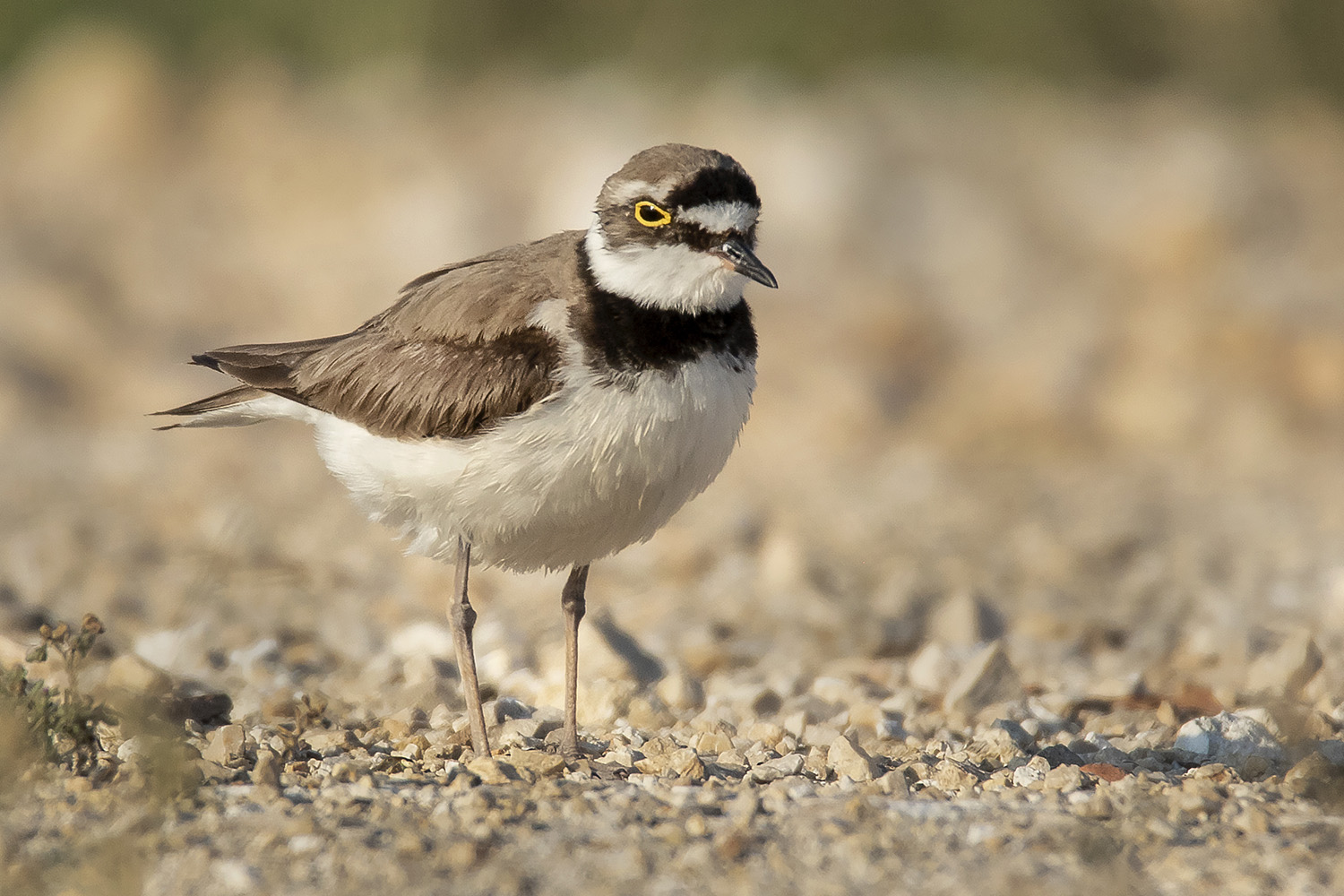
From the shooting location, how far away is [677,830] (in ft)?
11.7

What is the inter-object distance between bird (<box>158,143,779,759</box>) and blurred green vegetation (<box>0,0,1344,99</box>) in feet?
26.3

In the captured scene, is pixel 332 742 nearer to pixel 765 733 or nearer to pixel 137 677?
pixel 137 677

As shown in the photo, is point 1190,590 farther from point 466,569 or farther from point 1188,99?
point 1188,99

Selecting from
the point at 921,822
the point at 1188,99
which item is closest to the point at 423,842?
the point at 921,822

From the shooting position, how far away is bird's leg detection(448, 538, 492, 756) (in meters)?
4.46

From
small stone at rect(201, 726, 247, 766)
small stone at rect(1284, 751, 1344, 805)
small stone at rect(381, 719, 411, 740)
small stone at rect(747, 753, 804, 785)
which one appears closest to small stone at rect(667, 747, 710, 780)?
small stone at rect(747, 753, 804, 785)

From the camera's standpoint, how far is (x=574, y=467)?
169 inches

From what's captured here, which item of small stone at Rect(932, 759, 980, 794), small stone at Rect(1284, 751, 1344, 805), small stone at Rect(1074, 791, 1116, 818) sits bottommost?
small stone at Rect(1284, 751, 1344, 805)

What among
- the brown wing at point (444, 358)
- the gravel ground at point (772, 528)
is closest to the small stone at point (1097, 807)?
the gravel ground at point (772, 528)

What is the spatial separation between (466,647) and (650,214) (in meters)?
1.58

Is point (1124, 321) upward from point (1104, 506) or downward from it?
upward

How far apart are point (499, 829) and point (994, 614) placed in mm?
3548

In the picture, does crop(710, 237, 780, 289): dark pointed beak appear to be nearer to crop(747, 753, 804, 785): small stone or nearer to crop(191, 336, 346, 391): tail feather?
crop(747, 753, 804, 785): small stone

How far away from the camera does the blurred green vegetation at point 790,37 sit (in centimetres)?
1199
